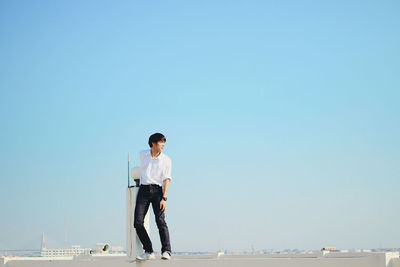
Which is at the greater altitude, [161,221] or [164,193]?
[164,193]

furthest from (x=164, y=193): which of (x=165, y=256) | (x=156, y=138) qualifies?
(x=165, y=256)

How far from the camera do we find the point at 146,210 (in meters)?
7.30

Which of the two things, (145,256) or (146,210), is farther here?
(146,210)

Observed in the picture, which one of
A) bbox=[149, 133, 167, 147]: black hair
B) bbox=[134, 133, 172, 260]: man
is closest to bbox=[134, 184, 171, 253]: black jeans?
bbox=[134, 133, 172, 260]: man

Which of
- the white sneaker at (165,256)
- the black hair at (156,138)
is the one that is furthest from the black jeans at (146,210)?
the black hair at (156,138)

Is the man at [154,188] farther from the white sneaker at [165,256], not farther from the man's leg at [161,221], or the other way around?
the white sneaker at [165,256]

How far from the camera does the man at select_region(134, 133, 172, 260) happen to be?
717cm

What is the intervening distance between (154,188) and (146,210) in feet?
1.10

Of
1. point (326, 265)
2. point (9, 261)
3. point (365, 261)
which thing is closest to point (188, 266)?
point (326, 265)

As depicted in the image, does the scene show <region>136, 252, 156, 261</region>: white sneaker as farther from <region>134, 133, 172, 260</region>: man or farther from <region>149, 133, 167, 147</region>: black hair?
<region>149, 133, 167, 147</region>: black hair

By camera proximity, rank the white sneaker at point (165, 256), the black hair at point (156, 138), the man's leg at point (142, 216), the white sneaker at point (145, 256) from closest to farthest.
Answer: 1. the white sneaker at point (165, 256)
2. the white sneaker at point (145, 256)
3. the man's leg at point (142, 216)
4. the black hair at point (156, 138)

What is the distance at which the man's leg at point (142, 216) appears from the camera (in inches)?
281

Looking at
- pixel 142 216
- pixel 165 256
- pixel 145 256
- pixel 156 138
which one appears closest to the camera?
A: pixel 165 256

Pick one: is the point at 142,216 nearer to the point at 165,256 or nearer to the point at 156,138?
the point at 165,256
